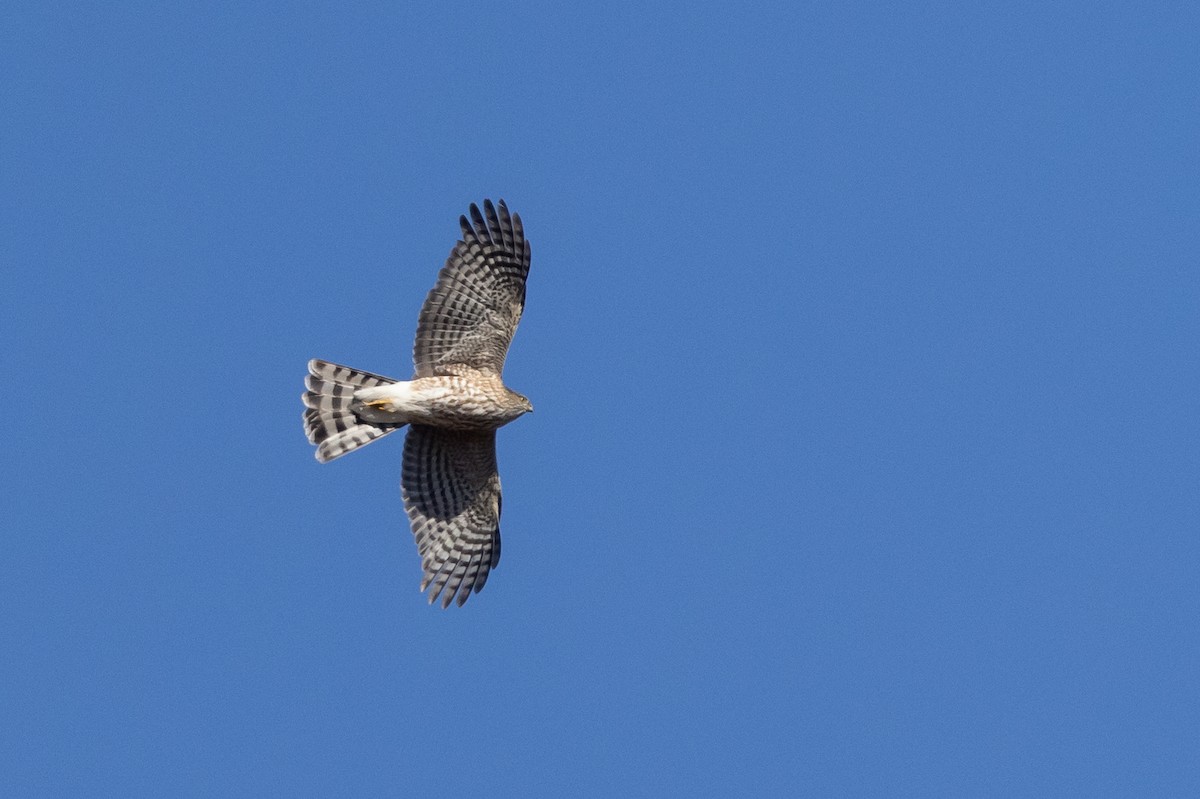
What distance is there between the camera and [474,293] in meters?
20.0

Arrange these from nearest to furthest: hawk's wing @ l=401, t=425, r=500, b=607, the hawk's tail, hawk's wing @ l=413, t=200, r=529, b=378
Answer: hawk's wing @ l=413, t=200, r=529, b=378 < the hawk's tail < hawk's wing @ l=401, t=425, r=500, b=607

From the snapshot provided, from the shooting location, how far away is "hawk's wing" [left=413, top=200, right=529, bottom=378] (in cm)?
2002

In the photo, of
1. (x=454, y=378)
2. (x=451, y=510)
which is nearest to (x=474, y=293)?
(x=454, y=378)

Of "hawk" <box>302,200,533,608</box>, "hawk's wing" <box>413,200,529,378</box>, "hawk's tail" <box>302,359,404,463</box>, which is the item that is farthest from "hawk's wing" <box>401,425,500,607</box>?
"hawk's wing" <box>413,200,529,378</box>

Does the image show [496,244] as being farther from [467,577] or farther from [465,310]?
[467,577]

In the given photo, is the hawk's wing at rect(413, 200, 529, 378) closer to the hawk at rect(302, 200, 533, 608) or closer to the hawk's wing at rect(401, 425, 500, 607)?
the hawk at rect(302, 200, 533, 608)

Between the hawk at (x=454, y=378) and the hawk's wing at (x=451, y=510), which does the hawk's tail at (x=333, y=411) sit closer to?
the hawk at (x=454, y=378)

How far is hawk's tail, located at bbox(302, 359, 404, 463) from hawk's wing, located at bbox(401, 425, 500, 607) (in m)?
0.73

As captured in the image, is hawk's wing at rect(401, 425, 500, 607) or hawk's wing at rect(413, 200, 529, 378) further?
hawk's wing at rect(401, 425, 500, 607)

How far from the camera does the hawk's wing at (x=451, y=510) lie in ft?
68.7

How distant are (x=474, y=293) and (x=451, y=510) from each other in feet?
7.58

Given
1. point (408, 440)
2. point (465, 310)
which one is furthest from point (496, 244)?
→ point (408, 440)

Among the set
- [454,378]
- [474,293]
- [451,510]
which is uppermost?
[474,293]

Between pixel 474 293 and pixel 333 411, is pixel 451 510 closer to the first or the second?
pixel 333 411
